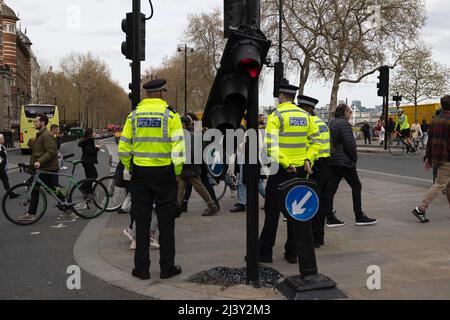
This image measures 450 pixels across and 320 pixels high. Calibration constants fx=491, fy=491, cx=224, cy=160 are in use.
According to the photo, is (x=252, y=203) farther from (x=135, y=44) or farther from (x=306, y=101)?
(x=135, y=44)

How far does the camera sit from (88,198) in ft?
27.1

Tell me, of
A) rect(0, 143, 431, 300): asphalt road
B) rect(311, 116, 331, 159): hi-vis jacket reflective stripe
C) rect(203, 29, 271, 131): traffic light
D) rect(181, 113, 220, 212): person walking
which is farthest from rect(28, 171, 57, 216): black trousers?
rect(311, 116, 331, 159): hi-vis jacket reflective stripe

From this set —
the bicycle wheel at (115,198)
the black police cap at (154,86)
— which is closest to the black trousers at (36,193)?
the bicycle wheel at (115,198)

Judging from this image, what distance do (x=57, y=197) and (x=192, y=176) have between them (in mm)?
2187

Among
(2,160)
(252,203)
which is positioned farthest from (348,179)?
(2,160)

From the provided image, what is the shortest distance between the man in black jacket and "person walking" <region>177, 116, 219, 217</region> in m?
2.08

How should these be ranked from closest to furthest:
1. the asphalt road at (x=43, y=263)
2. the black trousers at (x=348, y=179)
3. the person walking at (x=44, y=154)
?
the asphalt road at (x=43, y=263) < the black trousers at (x=348, y=179) < the person walking at (x=44, y=154)

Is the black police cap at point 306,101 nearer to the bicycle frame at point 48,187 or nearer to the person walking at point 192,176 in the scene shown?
the person walking at point 192,176

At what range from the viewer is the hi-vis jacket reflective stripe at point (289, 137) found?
16.9 ft

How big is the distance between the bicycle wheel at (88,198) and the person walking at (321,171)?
393 cm

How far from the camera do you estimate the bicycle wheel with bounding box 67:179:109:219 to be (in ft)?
26.4

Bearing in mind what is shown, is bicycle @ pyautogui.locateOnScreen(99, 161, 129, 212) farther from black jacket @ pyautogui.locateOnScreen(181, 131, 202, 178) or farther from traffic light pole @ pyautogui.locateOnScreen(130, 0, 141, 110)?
traffic light pole @ pyautogui.locateOnScreen(130, 0, 141, 110)

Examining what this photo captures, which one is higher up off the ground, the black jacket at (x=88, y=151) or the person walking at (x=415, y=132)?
the person walking at (x=415, y=132)

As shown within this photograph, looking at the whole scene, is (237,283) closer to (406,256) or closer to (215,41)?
(406,256)
